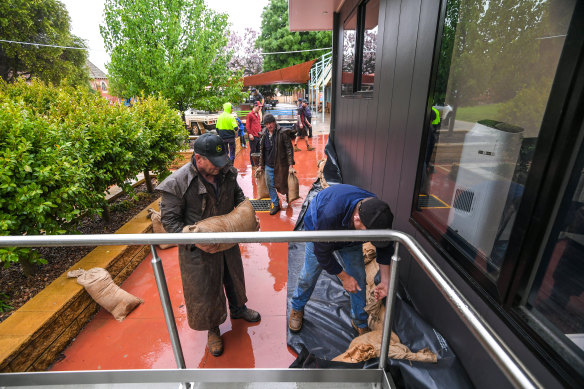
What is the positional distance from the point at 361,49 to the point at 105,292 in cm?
509

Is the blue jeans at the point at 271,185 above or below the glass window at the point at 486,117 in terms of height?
below

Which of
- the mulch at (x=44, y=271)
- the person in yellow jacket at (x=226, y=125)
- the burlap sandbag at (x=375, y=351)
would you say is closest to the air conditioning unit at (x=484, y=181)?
the burlap sandbag at (x=375, y=351)

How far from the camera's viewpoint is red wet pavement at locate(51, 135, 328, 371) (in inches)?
94.3

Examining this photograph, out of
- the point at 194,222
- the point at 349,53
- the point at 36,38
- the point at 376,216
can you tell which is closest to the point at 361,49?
the point at 349,53

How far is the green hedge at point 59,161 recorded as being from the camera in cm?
266

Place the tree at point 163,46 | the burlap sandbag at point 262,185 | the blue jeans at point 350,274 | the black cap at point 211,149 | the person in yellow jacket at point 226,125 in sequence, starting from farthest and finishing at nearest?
1. the tree at point 163,46
2. the person in yellow jacket at point 226,125
3. the burlap sandbag at point 262,185
4. the blue jeans at point 350,274
5. the black cap at point 211,149

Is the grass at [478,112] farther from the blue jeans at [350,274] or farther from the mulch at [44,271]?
the mulch at [44,271]

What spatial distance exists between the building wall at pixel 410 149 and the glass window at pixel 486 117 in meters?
0.18

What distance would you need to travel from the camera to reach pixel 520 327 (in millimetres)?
1388

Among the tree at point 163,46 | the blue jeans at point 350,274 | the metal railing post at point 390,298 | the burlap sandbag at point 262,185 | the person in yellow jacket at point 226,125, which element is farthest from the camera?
the tree at point 163,46

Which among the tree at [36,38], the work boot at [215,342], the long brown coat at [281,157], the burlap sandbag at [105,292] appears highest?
the tree at [36,38]

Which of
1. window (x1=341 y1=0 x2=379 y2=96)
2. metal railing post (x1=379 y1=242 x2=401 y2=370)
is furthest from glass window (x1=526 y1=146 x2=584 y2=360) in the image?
window (x1=341 y1=0 x2=379 y2=96)

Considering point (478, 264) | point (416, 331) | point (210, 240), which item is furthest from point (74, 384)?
point (478, 264)

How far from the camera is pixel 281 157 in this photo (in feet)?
16.9
